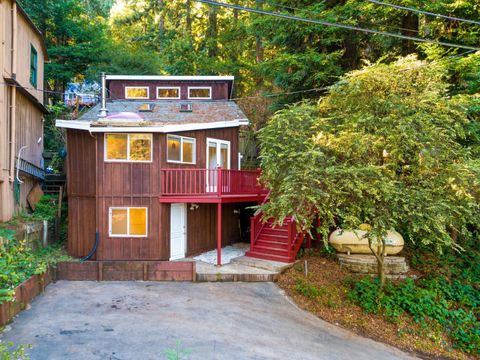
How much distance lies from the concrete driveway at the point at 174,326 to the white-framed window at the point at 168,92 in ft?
34.1

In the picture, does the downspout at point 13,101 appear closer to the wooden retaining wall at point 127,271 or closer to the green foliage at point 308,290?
the wooden retaining wall at point 127,271

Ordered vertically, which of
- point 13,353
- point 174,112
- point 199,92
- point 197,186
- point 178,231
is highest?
point 199,92

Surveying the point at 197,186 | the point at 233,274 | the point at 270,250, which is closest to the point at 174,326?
the point at 233,274

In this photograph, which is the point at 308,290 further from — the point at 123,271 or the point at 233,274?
the point at 123,271

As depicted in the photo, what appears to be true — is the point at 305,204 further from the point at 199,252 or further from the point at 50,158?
the point at 50,158

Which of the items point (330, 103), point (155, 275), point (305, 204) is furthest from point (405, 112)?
point (155, 275)

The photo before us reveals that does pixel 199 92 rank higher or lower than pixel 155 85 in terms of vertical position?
lower

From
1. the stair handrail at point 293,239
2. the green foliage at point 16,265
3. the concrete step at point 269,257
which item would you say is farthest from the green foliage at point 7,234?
the stair handrail at point 293,239

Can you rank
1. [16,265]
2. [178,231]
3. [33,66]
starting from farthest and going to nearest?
[33,66] → [178,231] → [16,265]

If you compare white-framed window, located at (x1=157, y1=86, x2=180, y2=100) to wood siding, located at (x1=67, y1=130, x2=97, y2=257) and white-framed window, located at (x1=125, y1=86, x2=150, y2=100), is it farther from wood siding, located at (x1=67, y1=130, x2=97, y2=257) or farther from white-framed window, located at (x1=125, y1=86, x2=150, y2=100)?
wood siding, located at (x1=67, y1=130, x2=97, y2=257)

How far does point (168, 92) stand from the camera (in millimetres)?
17203

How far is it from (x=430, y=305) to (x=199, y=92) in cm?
1344

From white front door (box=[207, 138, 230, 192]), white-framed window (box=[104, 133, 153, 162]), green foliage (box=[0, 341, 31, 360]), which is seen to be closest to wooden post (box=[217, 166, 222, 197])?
white front door (box=[207, 138, 230, 192])

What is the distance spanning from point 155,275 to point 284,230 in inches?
197
